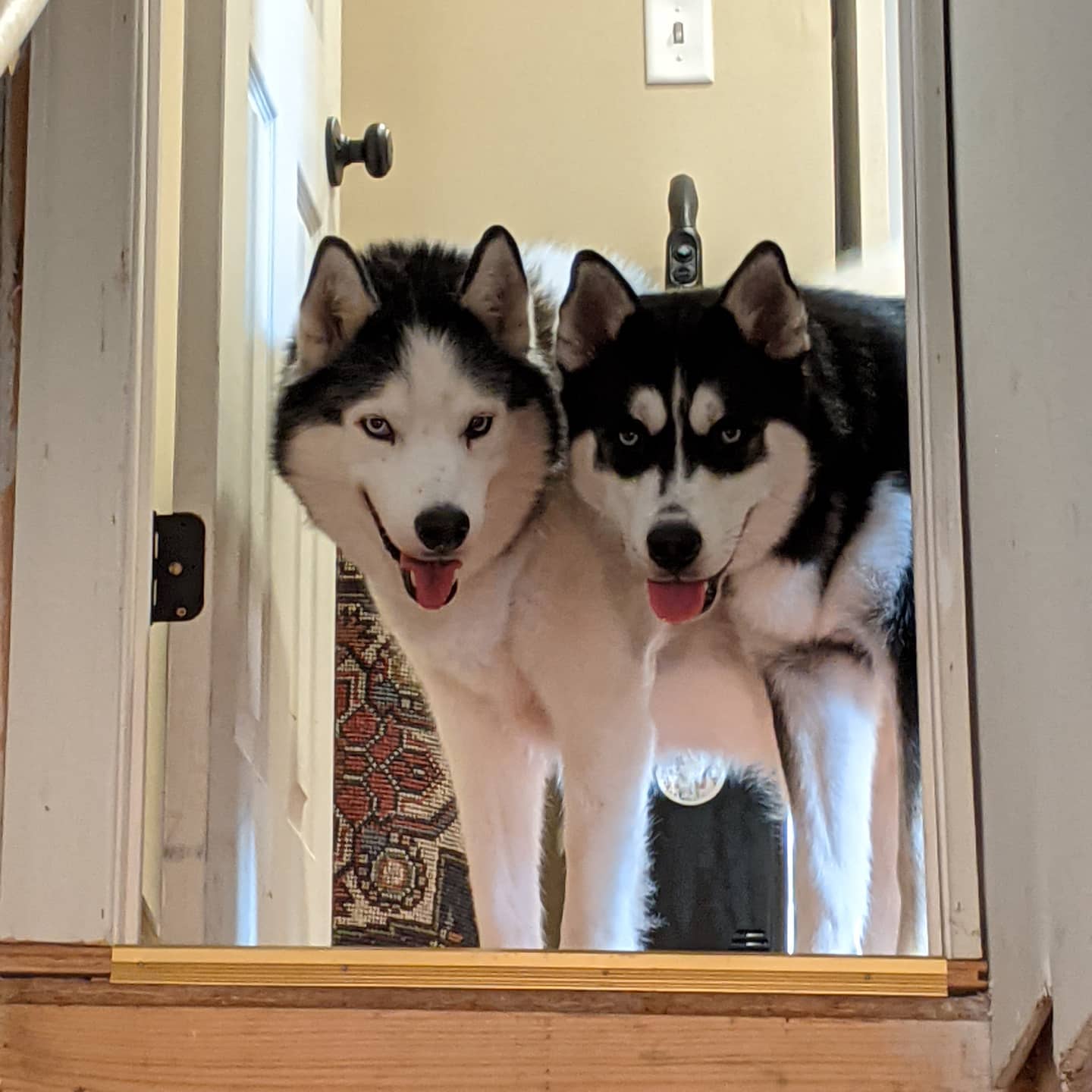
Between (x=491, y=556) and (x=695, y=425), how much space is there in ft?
0.73

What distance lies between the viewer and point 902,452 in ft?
4.04

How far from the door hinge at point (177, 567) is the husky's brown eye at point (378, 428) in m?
0.23

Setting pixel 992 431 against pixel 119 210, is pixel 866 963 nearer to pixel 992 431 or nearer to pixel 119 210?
pixel 992 431

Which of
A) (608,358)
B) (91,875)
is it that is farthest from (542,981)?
(608,358)

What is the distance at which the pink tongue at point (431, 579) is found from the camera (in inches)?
48.6

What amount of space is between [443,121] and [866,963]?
3.33 ft

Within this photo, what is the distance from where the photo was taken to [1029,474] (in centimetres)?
74

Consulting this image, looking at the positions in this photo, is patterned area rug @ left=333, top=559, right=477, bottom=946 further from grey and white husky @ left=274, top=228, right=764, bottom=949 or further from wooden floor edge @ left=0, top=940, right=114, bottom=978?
wooden floor edge @ left=0, top=940, right=114, bottom=978

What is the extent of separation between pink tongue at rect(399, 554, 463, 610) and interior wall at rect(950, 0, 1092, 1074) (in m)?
→ 0.50

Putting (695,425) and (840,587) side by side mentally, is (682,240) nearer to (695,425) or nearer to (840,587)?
(695,425)

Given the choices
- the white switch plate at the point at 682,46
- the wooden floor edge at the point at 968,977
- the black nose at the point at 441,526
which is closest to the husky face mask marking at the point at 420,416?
the black nose at the point at 441,526

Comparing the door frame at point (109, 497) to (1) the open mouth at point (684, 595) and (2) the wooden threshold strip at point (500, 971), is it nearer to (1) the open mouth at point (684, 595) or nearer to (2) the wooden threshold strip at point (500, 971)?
(2) the wooden threshold strip at point (500, 971)

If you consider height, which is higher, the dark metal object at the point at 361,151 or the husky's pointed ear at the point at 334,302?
the dark metal object at the point at 361,151

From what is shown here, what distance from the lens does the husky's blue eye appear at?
1241 mm
